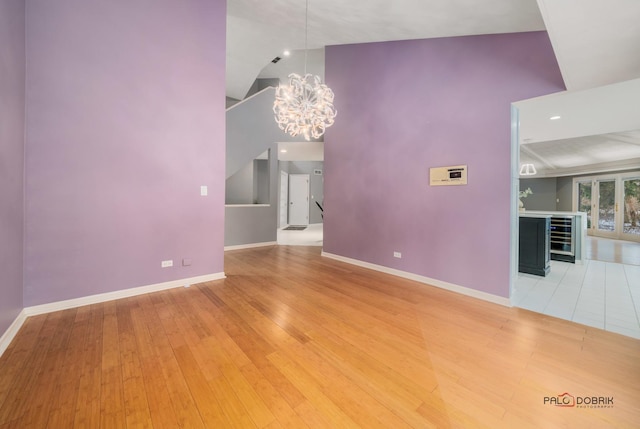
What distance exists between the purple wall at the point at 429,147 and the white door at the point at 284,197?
544 cm

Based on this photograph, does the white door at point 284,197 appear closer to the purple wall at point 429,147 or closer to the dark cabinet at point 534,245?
the purple wall at point 429,147

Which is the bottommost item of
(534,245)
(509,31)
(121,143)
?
(534,245)

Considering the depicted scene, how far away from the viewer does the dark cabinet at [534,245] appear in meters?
4.23

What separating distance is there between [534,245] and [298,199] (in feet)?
27.9

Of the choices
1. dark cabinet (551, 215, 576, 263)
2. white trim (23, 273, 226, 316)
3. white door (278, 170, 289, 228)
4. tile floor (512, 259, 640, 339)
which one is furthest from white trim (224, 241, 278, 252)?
dark cabinet (551, 215, 576, 263)

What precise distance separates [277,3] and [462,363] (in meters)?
5.08

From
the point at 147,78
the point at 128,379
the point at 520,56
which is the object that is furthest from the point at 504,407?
the point at 147,78

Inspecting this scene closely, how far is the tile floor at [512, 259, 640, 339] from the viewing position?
8.68ft

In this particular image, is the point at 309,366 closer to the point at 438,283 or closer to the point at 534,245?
the point at 438,283

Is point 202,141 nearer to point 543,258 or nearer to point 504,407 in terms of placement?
point 504,407

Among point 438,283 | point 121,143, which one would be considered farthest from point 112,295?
point 438,283

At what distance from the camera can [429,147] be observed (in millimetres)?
3744

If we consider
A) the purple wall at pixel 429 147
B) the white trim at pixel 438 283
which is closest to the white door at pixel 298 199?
the purple wall at pixel 429 147

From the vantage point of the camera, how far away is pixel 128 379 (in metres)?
1.66
